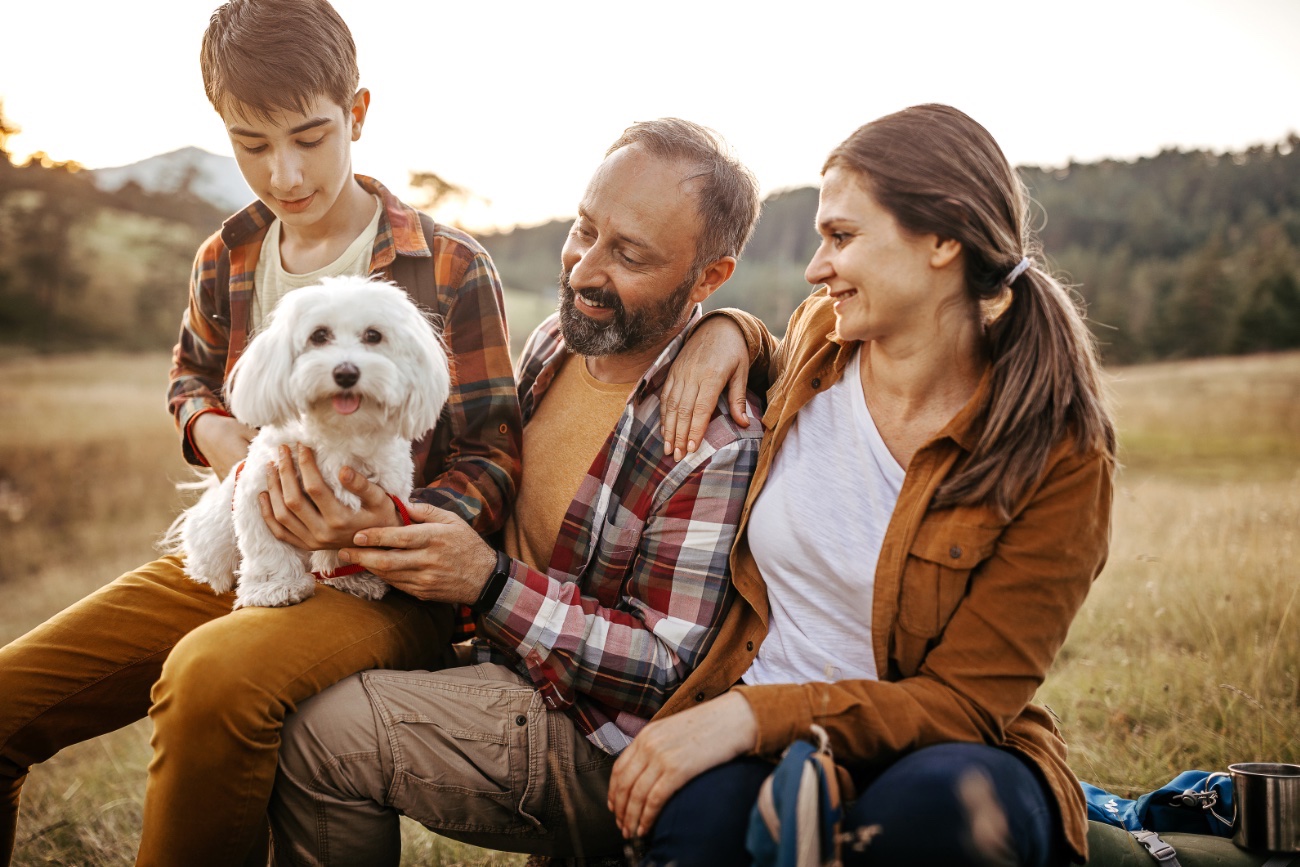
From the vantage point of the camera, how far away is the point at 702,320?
286 cm

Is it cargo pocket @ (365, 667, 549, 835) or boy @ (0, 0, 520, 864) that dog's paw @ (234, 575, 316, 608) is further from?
cargo pocket @ (365, 667, 549, 835)

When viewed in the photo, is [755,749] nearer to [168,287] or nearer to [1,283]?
[1,283]

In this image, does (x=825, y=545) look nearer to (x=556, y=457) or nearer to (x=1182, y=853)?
(x=556, y=457)

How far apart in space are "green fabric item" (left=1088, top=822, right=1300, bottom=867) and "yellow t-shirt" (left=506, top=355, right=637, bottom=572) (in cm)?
172

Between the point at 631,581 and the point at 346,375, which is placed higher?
the point at 346,375

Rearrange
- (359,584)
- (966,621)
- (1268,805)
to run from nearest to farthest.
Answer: (966,621) < (1268,805) < (359,584)

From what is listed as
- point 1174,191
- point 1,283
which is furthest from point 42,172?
point 1174,191

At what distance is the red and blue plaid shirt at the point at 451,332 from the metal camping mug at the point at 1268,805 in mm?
2221

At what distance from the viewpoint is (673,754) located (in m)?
2.02

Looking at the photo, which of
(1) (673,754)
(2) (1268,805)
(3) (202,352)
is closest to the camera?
(1) (673,754)

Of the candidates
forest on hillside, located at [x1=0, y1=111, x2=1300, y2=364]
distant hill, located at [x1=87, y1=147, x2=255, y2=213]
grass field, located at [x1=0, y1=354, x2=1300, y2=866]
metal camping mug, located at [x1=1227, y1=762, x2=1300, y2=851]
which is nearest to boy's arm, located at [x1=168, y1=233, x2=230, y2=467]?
grass field, located at [x1=0, y1=354, x2=1300, y2=866]

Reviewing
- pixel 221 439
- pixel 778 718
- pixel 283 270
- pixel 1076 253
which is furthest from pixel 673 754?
pixel 1076 253

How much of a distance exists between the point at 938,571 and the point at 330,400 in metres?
1.56

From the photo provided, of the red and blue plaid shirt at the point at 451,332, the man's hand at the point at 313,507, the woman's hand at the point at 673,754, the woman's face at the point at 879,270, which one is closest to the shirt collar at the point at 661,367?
the red and blue plaid shirt at the point at 451,332
